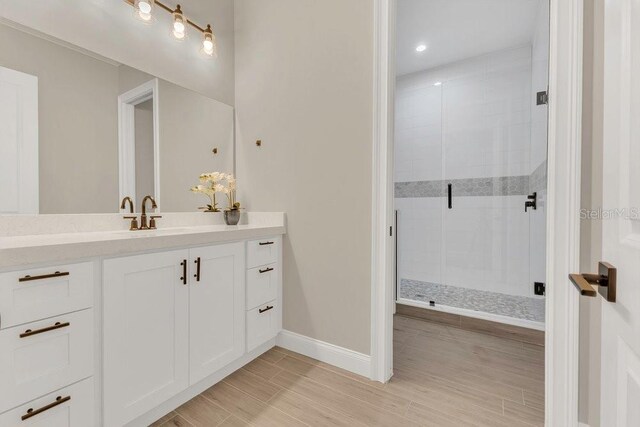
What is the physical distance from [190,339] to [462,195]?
9.54 ft

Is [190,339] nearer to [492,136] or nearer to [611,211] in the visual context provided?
[611,211]

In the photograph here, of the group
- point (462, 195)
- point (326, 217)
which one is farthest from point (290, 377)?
point (462, 195)

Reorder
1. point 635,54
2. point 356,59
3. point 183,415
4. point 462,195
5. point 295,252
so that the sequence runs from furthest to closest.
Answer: point 462,195
point 295,252
point 356,59
point 183,415
point 635,54

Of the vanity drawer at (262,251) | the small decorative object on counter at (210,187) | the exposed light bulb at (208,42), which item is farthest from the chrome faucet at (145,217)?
the exposed light bulb at (208,42)

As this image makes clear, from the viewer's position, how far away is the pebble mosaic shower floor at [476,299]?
2.49 meters

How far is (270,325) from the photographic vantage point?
1996 mm

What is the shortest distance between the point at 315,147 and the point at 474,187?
79.9 inches

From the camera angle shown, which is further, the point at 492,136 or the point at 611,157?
the point at 492,136

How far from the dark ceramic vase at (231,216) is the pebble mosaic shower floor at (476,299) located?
6.18ft

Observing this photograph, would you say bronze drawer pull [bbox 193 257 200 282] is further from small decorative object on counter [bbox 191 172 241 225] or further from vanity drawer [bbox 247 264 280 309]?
small decorative object on counter [bbox 191 172 241 225]

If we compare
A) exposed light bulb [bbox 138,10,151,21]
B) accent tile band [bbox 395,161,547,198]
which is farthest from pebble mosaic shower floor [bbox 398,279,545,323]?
exposed light bulb [bbox 138,10,151,21]

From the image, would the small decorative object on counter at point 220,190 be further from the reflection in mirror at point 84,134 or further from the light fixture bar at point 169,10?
the light fixture bar at point 169,10

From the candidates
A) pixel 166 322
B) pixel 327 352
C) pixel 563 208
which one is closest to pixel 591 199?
pixel 563 208

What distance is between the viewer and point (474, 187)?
10.0ft
